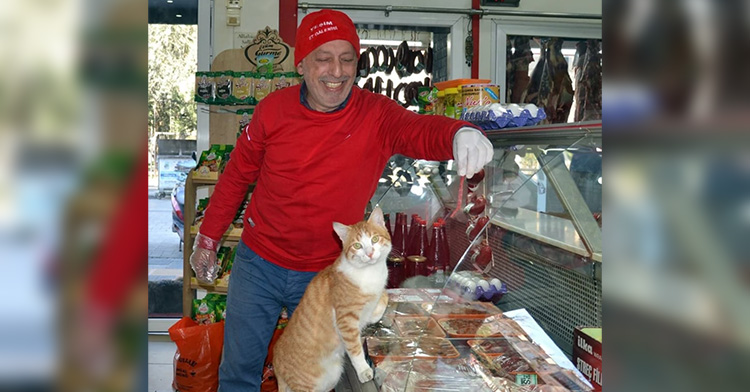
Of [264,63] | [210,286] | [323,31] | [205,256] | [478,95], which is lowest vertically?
[210,286]

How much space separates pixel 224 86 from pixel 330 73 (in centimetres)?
290

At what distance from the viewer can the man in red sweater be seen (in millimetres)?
2471

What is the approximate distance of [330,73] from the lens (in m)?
2.44

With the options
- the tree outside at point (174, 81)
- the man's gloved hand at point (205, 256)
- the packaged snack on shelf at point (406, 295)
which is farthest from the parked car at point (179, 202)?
the packaged snack on shelf at point (406, 295)

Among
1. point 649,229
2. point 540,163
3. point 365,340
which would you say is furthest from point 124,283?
point 365,340

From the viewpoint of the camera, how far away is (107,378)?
0.27 metres

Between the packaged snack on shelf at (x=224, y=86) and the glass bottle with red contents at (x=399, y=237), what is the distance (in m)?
2.53

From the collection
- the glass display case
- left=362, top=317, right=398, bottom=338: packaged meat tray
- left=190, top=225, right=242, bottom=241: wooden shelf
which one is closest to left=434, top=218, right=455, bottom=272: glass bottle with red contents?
the glass display case

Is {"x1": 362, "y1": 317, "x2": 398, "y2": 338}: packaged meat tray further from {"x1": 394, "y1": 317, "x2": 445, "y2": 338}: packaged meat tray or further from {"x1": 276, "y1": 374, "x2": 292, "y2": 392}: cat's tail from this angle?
{"x1": 276, "y1": 374, "x2": 292, "y2": 392}: cat's tail

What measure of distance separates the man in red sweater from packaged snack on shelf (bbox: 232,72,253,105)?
244 cm

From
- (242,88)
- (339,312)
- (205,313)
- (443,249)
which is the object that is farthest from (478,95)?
(205,313)

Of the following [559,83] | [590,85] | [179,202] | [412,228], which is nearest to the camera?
[412,228]

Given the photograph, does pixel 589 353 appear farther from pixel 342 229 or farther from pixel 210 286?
pixel 210 286

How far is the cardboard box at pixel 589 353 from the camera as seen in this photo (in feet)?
5.35
